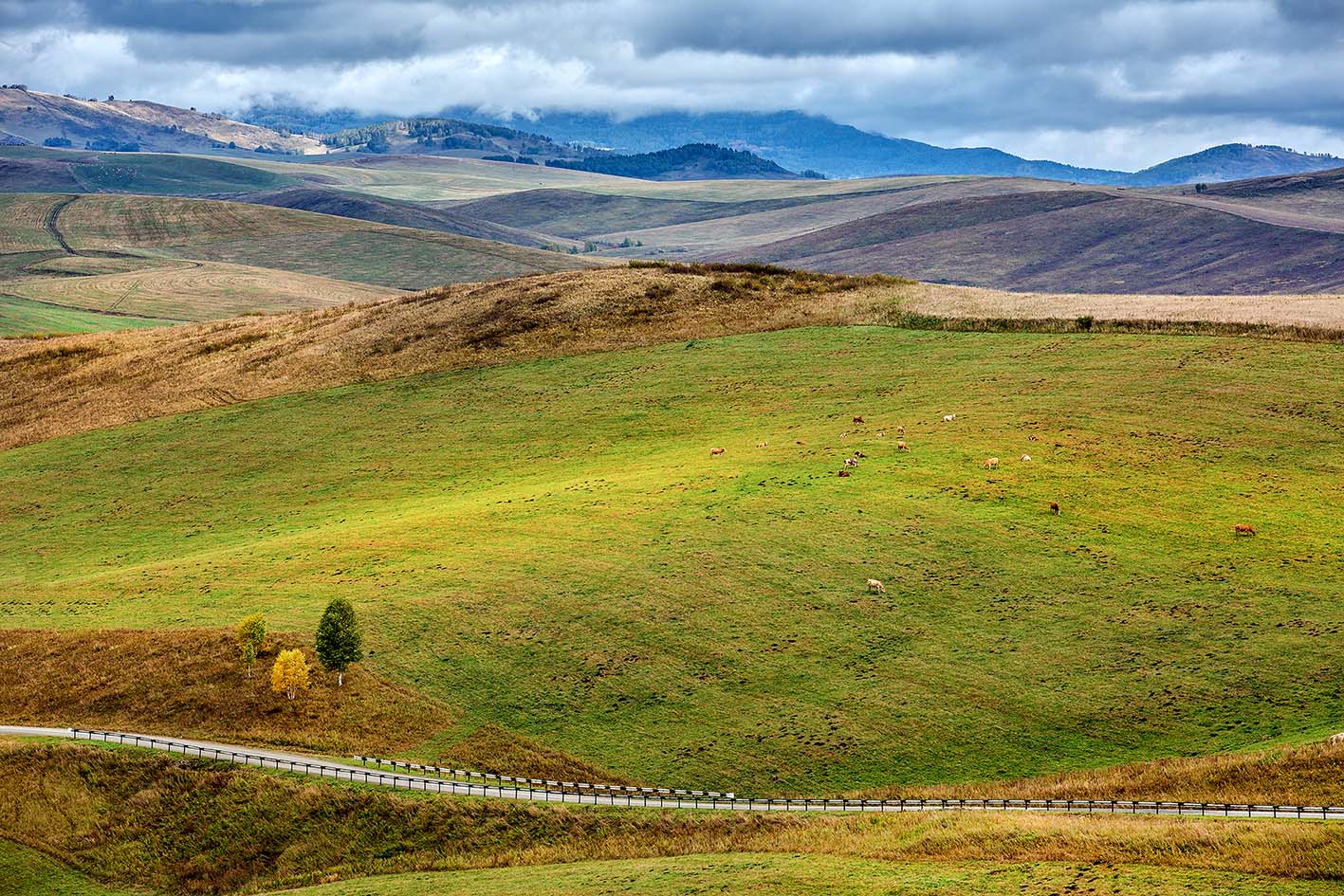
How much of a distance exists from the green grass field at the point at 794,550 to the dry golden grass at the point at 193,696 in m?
1.93

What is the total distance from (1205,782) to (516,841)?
2260 cm

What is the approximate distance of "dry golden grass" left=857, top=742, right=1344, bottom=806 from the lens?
123ft

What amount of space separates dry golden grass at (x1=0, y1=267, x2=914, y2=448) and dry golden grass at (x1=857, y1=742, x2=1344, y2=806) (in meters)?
64.0

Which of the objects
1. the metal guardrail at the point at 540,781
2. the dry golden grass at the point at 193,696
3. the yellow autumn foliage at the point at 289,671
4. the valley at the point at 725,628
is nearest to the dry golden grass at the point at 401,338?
the valley at the point at 725,628

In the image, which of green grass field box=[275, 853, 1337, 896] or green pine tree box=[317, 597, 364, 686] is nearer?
green grass field box=[275, 853, 1337, 896]

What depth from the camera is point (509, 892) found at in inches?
1403

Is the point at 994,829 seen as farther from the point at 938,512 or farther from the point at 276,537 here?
the point at 276,537

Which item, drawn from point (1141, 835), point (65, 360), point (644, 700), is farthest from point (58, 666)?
point (65, 360)

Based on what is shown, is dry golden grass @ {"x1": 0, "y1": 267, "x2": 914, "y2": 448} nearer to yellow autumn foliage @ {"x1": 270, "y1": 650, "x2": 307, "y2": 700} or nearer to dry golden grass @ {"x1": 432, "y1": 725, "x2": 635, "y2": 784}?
yellow autumn foliage @ {"x1": 270, "y1": 650, "x2": 307, "y2": 700}

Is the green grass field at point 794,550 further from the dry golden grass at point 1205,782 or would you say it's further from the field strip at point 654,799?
the field strip at point 654,799

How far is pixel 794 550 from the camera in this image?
57.6 m

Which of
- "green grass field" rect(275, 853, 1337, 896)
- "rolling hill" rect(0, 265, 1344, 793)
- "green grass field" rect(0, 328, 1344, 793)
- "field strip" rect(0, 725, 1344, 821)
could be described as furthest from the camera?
"rolling hill" rect(0, 265, 1344, 793)

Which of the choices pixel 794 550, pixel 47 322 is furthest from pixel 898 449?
pixel 47 322

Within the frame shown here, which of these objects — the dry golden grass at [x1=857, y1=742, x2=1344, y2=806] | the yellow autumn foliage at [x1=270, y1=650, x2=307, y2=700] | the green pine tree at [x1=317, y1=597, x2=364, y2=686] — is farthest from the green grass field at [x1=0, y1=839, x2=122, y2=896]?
the dry golden grass at [x1=857, y1=742, x2=1344, y2=806]
